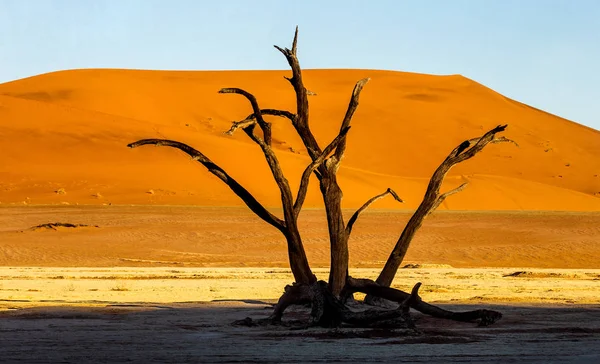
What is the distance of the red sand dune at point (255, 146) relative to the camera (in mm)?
44719

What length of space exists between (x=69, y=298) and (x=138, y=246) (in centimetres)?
1334

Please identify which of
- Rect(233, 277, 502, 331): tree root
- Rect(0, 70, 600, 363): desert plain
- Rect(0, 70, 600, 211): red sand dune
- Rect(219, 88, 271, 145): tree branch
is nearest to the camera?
Rect(0, 70, 600, 363): desert plain

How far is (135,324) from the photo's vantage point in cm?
1325

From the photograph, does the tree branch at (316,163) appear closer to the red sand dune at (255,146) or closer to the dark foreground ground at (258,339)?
the dark foreground ground at (258,339)

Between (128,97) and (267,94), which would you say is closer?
(128,97)

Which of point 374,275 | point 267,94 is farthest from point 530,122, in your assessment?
point 374,275

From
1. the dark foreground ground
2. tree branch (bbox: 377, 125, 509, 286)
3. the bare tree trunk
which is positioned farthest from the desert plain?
the bare tree trunk

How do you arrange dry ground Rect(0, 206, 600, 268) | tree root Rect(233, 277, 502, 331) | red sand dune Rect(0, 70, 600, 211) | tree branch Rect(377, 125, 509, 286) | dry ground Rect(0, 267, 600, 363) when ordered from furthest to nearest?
red sand dune Rect(0, 70, 600, 211)
dry ground Rect(0, 206, 600, 268)
tree branch Rect(377, 125, 509, 286)
tree root Rect(233, 277, 502, 331)
dry ground Rect(0, 267, 600, 363)

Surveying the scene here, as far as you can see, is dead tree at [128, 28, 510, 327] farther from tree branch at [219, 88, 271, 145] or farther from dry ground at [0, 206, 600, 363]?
dry ground at [0, 206, 600, 363]

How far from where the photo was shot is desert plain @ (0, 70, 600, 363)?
1176cm

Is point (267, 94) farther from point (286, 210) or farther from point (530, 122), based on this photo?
point (286, 210)

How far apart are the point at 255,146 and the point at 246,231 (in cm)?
2120

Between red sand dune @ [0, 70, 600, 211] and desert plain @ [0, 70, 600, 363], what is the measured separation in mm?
164

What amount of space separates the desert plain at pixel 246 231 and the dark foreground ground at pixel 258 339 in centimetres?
4
